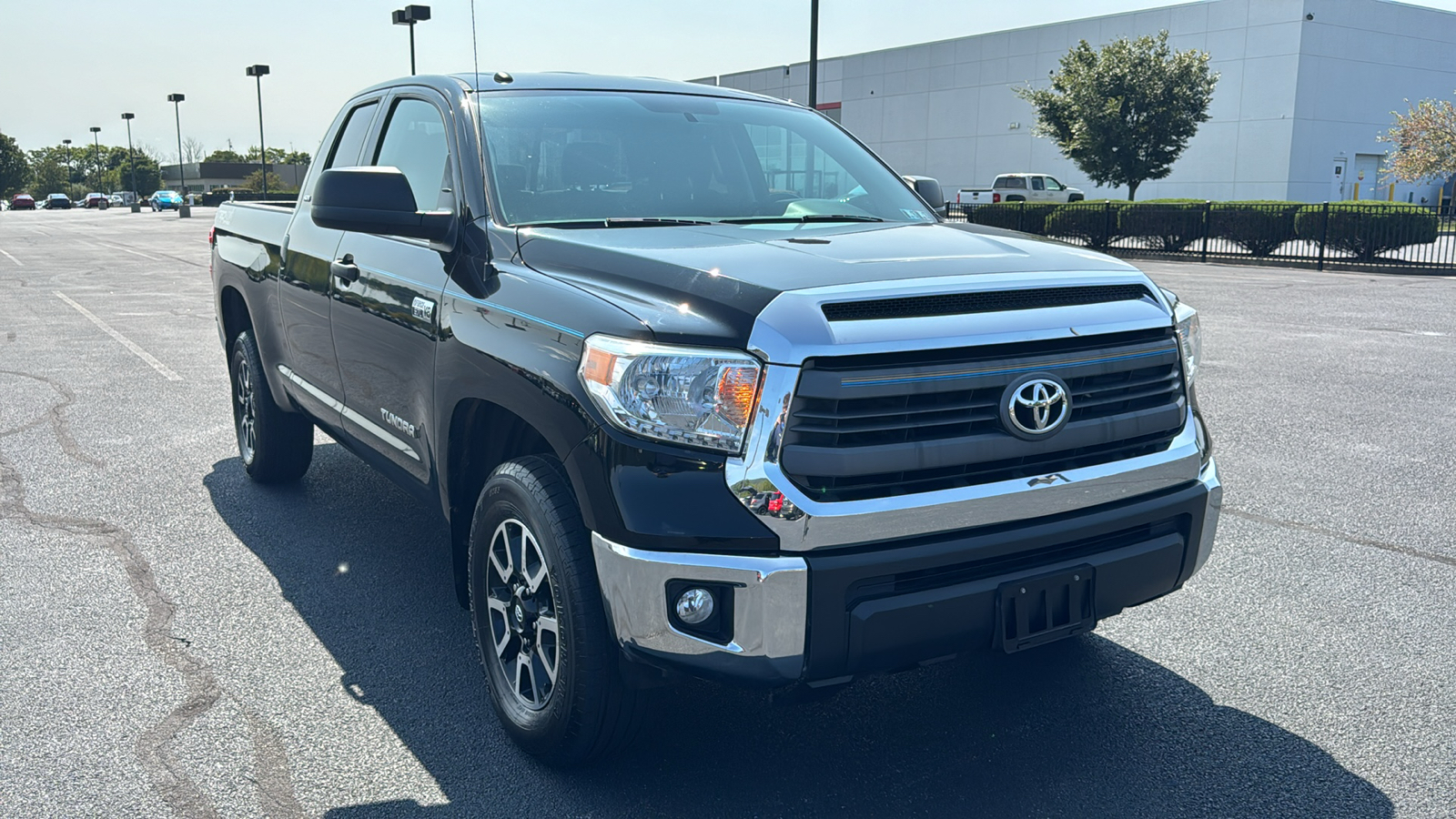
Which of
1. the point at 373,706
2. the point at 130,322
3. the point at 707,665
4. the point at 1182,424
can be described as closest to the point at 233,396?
the point at 373,706

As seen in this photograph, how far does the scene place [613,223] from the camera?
369cm

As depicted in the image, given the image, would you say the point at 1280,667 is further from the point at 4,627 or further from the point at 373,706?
the point at 4,627

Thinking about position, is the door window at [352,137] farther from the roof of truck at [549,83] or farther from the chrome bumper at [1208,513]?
the chrome bumper at [1208,513]

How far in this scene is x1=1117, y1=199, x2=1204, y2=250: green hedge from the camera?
1051 inches

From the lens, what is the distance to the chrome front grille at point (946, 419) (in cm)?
261

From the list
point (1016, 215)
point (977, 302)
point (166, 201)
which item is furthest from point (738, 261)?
point (166, 201)

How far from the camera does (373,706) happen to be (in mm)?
3580

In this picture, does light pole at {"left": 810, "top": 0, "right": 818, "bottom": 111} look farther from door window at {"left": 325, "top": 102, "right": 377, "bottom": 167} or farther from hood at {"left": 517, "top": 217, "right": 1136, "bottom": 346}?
hood at {"left": 517, "top": 217, "right": 1136, "bottom": 346}

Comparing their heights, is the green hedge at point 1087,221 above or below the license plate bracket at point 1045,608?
above

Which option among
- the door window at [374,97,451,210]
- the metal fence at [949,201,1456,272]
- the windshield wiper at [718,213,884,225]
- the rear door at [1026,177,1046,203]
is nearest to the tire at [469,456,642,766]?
the windshield wiper at [718,213,884,225]

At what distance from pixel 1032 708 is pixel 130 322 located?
42.6ft

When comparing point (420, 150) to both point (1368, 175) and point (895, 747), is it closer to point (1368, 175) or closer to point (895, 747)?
point (895, 747)

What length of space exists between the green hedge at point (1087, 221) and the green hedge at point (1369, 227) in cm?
488

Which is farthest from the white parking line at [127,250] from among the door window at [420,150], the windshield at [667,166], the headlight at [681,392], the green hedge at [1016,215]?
the headlight at [681,392]
